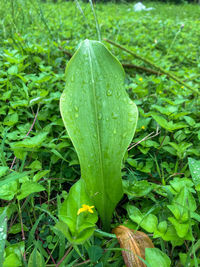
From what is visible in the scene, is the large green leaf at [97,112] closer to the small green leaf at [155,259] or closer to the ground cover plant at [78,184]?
the ground cover plant at [78,184]

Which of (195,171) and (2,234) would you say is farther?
(195,171)

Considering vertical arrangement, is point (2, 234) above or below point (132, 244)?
above

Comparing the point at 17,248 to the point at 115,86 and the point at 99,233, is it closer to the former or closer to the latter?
the point at 99,233

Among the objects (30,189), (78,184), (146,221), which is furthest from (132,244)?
(30,189)

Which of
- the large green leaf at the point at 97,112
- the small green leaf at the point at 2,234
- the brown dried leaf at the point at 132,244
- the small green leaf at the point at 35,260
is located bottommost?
the brown dried leaf at the point at 132,244

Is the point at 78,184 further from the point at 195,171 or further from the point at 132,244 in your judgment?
the point at 195,171

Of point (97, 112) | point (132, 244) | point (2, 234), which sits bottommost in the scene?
point (132, 244)

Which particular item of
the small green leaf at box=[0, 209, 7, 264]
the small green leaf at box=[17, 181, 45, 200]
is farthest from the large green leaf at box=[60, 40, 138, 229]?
the small green leaf at box=[0, 209, 7, 264]

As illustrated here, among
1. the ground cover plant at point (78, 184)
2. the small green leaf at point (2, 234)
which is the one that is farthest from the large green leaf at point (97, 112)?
the small green leaf at point (2, 234)

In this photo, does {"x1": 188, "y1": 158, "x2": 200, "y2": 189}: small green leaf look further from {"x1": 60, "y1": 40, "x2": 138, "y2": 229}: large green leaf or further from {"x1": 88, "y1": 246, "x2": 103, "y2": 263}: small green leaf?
{"x1": 88, "y1": 246, "x2": 103, "y2": 263}: small green leaf
